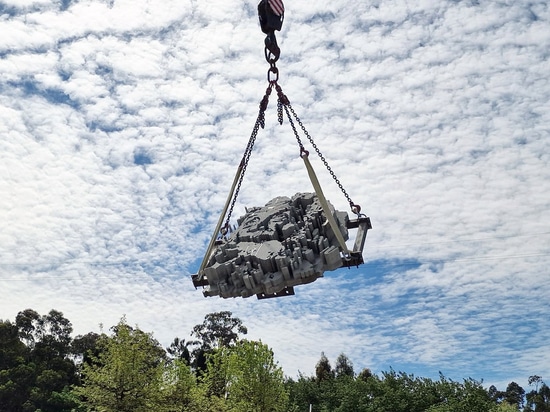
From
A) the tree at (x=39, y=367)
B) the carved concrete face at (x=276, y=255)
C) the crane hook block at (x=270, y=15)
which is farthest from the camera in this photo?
the tree at (x=39, y=367)

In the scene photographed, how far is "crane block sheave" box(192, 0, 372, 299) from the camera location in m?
12.0

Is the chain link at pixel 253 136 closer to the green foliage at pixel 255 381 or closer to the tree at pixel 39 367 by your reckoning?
the green foliage at pixel 255 381

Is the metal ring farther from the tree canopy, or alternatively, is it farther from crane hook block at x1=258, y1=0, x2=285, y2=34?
the tree canopy

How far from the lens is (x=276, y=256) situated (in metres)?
12.2

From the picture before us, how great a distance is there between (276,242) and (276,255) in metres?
0.67

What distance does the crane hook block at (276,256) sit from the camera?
12094mm

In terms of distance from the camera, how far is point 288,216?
1409 centimetres

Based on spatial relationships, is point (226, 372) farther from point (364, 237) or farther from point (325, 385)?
point (364, 237)

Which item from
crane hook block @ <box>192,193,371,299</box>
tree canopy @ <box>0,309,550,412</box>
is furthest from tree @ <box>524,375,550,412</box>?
crane hook block @ <box>192,193,371,299</box>

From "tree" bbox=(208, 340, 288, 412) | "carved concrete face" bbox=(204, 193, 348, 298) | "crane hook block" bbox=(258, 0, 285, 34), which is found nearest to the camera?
"crane hook block" bbox=(258, 0, 285, 34)

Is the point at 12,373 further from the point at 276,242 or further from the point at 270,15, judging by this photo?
the point at 270,15

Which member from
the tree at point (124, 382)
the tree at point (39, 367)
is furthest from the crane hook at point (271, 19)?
the tree at point (39, 367)

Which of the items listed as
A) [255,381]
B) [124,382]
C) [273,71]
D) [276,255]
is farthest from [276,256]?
[255,381]

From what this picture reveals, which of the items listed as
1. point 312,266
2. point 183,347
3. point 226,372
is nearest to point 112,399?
point 226,372
